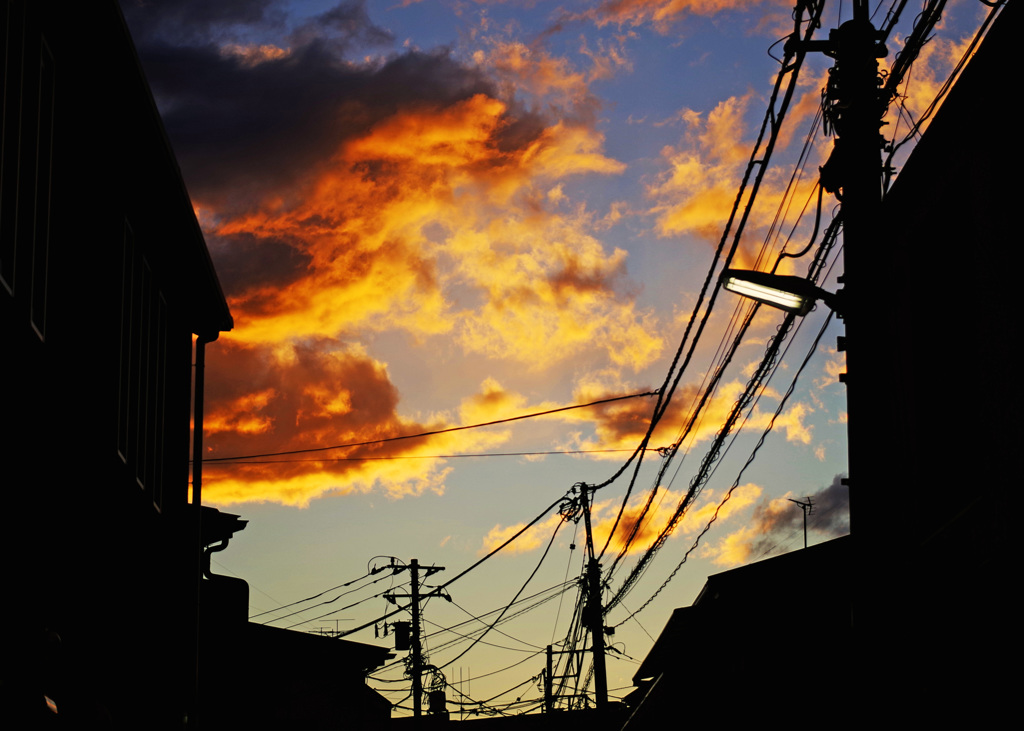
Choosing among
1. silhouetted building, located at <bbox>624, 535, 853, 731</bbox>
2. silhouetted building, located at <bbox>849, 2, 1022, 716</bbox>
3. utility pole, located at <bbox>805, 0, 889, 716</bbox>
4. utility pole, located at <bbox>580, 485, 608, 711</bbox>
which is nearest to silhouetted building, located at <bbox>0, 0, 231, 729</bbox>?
utility pole, located at <bbox>805, 0, 889, 716</bbox>

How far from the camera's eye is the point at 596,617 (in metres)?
30.3

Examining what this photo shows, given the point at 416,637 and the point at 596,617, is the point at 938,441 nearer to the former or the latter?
the point at 596,617

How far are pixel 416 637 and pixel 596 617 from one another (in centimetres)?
1365

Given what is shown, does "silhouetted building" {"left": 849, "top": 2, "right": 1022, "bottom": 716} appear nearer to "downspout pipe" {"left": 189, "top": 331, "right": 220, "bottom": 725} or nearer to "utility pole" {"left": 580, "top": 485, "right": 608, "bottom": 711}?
"downspout pipe" {"left": 189, "top": 331, "right": 220, "bottom": 725}

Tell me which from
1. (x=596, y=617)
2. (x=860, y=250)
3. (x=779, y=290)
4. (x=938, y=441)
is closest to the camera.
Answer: (x=860, y=250)

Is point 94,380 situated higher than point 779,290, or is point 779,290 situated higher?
point 94,380

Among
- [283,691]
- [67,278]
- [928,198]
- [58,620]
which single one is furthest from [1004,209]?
[283,691]

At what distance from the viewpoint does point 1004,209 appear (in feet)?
31.9

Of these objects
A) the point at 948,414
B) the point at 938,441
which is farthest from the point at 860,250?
the point at 938,441

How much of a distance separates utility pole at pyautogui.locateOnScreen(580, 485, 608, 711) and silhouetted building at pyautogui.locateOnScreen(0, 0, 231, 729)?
16436mm

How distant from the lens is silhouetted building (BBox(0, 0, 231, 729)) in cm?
856

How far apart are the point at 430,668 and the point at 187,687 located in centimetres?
2824

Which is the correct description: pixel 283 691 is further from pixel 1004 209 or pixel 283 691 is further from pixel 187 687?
pixel 1004 209

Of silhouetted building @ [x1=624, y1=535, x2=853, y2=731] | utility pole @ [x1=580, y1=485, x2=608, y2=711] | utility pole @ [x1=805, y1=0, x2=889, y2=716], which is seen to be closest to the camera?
utility pole @ [x1=805, y1=0, x2=889, y2=716]
